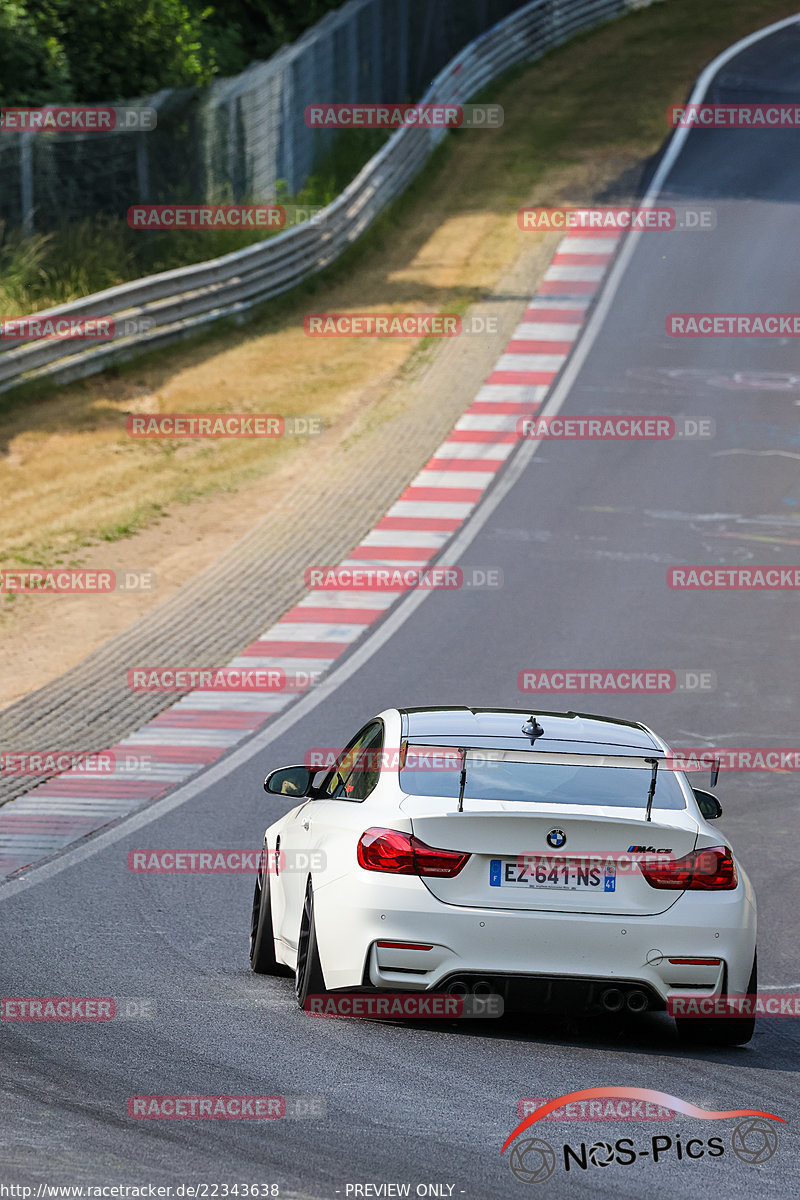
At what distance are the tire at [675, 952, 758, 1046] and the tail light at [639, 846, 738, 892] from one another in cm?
39

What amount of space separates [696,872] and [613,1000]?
0.65 metres

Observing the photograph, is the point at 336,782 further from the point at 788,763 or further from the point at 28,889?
the point at 788,763

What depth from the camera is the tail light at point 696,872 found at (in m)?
7.00

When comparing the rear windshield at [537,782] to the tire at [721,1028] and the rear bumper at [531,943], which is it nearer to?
the rear bumper at [531,943]

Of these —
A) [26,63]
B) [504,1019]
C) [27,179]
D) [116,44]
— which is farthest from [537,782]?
[116,44]

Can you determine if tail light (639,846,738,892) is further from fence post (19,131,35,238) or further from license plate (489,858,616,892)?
fence post (19,131,35,238)

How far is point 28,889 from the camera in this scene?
390 inches

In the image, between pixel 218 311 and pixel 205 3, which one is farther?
pixel 205 3

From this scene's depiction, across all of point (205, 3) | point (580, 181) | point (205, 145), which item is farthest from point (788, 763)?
point (205, 3)

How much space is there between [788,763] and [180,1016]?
6936 millimetres

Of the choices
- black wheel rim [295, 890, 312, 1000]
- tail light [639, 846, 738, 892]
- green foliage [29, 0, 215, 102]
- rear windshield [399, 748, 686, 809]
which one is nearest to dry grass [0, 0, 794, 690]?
green foliage [29, 0, 215, 102]

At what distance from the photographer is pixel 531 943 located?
6867 mm

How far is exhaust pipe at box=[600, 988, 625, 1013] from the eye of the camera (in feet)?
22.7

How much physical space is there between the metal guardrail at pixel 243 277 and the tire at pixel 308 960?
17.1 metres
